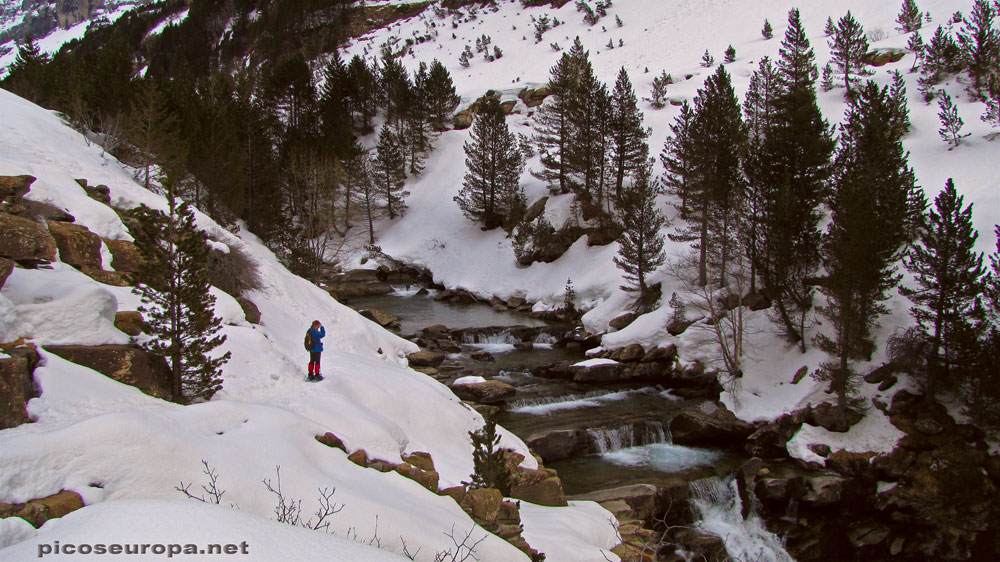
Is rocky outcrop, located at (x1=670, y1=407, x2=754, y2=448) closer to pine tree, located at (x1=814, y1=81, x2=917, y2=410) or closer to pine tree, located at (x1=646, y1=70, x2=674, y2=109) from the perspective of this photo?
pine tree, located at (x1=814, y1=81, x2=917, y2=410)

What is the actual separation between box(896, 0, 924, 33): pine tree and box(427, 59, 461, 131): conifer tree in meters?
38.4

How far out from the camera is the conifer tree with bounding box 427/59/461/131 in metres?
52.9

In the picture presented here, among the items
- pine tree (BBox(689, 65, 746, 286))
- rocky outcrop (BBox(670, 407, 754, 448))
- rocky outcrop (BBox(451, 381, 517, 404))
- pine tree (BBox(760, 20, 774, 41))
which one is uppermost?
pine tree (BBox(760, 20, 774, 41))

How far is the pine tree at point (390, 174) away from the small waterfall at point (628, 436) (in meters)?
36.0

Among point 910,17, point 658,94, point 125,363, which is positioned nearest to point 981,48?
point 910,17

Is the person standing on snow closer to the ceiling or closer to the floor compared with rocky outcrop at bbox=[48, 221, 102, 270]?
closer to the floor

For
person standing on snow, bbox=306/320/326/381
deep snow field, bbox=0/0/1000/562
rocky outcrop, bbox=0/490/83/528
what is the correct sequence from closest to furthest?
rocky outcrop, bbox=0/490/83/528, deep snow field, bbox=0/0/1000/562, person standing on snow, bbox=306/320/326/381

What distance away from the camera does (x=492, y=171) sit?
143 ft

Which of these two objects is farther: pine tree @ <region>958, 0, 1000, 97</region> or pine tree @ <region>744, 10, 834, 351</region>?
pine tree @ <region>958, 0, 1000, 97</region>

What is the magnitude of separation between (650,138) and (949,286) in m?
30.4

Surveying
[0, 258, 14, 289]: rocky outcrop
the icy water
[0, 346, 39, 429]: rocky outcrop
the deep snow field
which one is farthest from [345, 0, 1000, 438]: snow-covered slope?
[0, 258, 14, 289]: rocky outcrop

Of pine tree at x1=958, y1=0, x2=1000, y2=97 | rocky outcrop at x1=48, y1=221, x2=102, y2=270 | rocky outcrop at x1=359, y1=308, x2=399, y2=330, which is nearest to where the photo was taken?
rocky outcrop at x1=48, y1=221, x2=102, y2=270

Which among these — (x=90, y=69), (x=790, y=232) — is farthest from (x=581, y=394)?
(x=90, y=69)

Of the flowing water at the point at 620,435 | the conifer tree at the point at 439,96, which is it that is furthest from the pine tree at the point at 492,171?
the flowing water at the point at 620,435
